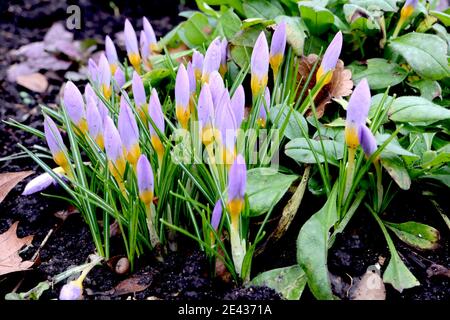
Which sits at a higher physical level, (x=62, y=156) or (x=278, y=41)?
(x=278, y=41)

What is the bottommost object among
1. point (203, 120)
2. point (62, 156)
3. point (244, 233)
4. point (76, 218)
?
point (76, 218)

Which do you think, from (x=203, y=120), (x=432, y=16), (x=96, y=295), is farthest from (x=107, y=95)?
(x=432, y=16)

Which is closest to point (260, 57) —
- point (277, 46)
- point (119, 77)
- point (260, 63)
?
point (260, 63)

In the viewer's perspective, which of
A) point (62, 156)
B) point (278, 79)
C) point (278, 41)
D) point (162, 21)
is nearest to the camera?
point (62, 156)

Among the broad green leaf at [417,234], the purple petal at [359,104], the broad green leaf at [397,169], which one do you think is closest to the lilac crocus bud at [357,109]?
the purple petal at [359,104]

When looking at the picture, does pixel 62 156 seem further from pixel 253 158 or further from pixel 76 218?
pixel 253 158

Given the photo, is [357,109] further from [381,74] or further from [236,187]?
[381,74]
